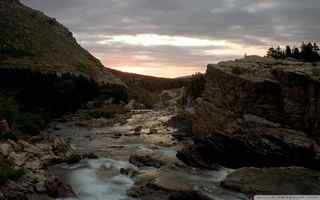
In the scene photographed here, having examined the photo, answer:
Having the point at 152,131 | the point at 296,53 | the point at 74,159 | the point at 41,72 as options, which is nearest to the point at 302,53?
the point at 296,53

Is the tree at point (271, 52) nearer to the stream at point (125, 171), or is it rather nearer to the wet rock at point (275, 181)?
the stream at point (125, 171)

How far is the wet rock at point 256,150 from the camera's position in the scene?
156 feet

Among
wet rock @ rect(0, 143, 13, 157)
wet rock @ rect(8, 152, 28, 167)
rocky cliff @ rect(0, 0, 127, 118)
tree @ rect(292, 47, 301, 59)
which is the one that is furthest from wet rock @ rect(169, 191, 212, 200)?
rocky cliff @ rect(0, 0, 127, 118)

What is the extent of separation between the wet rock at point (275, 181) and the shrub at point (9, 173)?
56.3 ft

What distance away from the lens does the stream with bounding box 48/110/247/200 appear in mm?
40100

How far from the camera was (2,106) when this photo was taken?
2869 inches

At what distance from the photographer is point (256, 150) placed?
49.9 meters

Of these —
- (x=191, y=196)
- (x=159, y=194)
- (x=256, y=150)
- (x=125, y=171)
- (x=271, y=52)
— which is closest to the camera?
(x=191, y=196)

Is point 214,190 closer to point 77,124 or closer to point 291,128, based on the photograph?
point 291,128

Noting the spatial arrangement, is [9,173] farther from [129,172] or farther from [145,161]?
[145,161]

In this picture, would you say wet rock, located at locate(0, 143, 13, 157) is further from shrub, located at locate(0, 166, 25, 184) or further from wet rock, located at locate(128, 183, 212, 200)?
wet rock, located at locate(128, 183, 212, 200)

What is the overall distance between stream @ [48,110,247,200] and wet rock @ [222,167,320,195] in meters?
1.47

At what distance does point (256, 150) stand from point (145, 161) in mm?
11542

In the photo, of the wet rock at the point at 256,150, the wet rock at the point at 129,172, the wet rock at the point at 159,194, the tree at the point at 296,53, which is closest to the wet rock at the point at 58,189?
the wet rock at the point at 159,194
